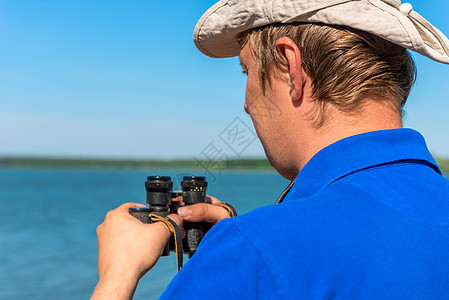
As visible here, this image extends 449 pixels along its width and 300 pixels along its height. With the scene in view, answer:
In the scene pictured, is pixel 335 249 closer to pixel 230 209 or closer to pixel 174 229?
pixel 174 229

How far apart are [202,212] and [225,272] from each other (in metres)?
1.39

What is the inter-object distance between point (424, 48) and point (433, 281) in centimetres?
64

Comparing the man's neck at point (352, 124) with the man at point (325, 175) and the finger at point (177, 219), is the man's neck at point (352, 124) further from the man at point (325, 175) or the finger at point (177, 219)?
the finger at point (177, 219)

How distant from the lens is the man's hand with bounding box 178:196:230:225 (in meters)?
2.29

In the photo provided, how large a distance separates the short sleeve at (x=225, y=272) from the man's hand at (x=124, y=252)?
0.51 meters

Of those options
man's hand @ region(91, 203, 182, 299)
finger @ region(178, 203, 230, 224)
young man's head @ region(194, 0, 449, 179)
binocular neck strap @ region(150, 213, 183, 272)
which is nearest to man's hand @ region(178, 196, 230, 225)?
finger @ region(178, 203, 230, 224)

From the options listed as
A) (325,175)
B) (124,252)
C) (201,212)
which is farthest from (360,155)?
(201,212)

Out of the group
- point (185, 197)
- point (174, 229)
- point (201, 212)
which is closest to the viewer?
point (174, 229)

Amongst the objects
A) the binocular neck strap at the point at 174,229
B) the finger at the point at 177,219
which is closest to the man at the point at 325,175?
the binocular neck strap at the point at 174,229

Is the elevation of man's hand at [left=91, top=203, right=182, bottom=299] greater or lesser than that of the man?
lesser

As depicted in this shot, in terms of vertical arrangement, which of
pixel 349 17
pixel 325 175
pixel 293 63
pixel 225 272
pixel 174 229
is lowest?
pixel 174 229

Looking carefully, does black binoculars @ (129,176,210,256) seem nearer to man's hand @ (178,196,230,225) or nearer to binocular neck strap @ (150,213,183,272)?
man's hand @ (178,196,230,225)

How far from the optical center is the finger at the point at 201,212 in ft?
7.53

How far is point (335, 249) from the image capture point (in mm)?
955
